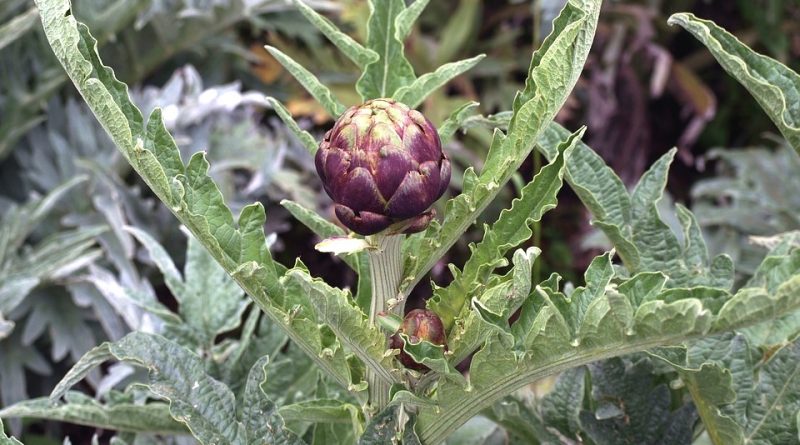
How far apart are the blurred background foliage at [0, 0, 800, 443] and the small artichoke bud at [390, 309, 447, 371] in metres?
0.16

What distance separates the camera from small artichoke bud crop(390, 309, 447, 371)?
52 centimetres

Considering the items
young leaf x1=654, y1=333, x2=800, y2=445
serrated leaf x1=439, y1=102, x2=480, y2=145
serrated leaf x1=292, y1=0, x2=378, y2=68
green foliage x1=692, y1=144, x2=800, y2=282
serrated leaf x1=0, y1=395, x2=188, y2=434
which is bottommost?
green foliage x1=692, y1=144, x2=800, y2=282

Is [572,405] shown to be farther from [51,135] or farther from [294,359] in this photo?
[51,135]

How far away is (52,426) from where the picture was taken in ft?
4.61

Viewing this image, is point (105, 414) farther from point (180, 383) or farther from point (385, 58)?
point (385, 58)

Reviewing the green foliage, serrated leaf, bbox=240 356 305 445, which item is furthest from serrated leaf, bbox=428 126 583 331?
the green foliage

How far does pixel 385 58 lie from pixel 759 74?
246 mm

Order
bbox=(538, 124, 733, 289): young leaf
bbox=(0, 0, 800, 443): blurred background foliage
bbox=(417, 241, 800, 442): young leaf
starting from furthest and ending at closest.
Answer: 1. bbox=(0, 0, 800, 443): blurred background foliage
2. bbox=(538, 124, 733, 289): young leaf
3. bbox=(417, 241, 800, 442): young leaf

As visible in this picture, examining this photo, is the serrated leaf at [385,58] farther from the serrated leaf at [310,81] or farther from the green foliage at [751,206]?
the green foliage at [751,206]

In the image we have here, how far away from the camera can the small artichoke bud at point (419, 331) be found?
1.72ft

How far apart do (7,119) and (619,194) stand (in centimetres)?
115

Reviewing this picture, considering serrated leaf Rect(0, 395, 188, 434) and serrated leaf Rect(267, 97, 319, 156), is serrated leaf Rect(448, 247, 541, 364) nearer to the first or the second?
serrated leaf Rect(267, 97, 319, 156)

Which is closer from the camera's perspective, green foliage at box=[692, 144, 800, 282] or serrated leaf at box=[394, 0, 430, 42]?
serrated leaf at box=[394, 0, 430, 42]

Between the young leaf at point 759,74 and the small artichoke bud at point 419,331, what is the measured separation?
215 millimetres
